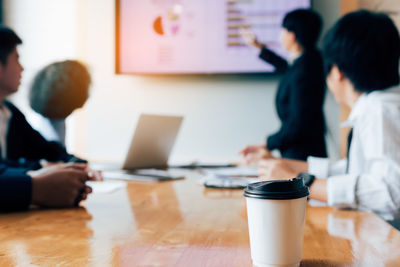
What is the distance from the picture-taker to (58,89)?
7.11ft

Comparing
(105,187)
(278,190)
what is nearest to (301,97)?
(105,187)

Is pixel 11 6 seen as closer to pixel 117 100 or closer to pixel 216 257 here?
pixel 117 100

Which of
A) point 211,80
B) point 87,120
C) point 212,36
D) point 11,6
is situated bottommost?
point 87,120

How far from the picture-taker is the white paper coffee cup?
0.53 m

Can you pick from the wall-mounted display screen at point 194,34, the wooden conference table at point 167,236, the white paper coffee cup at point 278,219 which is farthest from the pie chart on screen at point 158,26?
the white paper coffee cup at point 278,219

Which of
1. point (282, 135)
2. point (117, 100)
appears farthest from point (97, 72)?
point (282, 135)

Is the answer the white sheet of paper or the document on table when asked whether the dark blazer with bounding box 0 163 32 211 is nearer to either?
the white sheet of paper

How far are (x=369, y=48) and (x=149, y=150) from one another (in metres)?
0.98

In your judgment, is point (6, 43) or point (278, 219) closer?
point (278, 219)

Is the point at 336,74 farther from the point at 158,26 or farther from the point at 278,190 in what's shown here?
the point at 158,26

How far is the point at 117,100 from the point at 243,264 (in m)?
2.53

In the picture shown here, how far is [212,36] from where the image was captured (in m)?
2.84

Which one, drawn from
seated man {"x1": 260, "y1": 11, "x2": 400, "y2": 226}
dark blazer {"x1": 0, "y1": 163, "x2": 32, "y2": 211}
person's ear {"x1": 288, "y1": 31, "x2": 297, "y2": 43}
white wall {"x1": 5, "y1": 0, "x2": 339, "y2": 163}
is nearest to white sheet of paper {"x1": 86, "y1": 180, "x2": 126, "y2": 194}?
dark blazer {"x1": 0, "y1": 163, "x2": 32, "y2": 211}

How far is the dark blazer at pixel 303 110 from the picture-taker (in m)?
2.20
